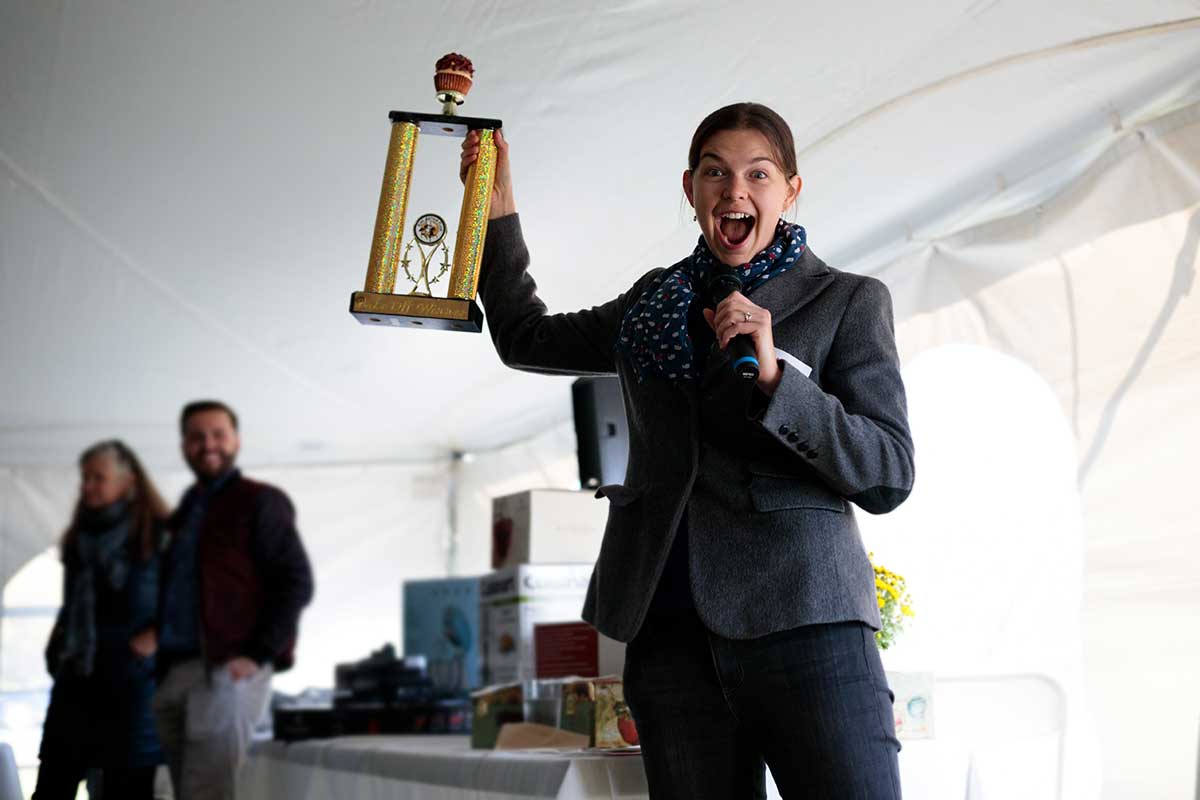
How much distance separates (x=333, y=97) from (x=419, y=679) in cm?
213

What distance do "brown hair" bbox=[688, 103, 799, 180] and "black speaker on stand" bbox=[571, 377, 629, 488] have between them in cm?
178

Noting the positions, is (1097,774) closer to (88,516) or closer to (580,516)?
(580,516)

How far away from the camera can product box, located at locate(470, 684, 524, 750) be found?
244 centimetres

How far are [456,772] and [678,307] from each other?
1318mm

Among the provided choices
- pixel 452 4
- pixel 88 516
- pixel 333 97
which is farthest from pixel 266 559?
pixel 452 4

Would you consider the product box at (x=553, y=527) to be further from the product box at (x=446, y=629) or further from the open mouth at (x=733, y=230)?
the open mouth at (x=733, y=230)

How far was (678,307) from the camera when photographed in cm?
127

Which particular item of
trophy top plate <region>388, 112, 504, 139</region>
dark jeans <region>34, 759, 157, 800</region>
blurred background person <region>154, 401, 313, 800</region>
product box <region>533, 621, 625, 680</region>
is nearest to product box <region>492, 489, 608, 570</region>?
product box <region>533, 621, 625, 680</region>

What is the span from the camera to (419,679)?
3.96 m

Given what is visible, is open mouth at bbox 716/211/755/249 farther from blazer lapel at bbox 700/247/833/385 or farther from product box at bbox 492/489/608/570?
product box at bbox 492/489/608/570

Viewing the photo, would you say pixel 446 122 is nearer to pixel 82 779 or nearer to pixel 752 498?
pixel 752 498

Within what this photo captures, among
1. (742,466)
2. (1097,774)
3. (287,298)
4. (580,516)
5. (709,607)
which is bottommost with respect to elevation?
(1097,774)

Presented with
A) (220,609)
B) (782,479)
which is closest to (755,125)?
(782,479)

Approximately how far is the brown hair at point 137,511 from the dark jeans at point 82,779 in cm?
58
